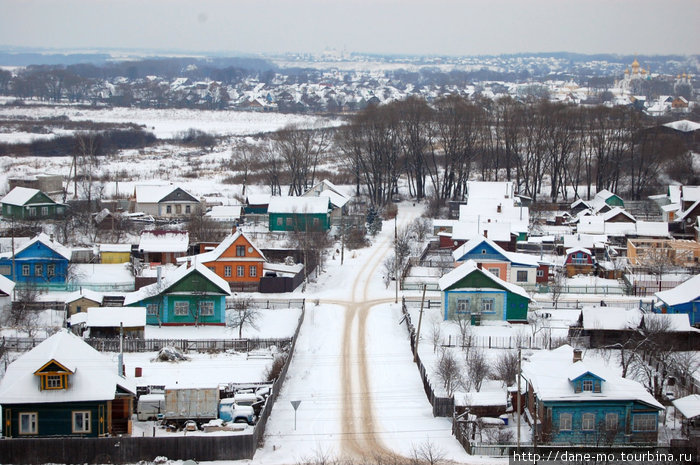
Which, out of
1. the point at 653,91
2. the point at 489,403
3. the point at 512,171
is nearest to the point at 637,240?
the point at 489,403

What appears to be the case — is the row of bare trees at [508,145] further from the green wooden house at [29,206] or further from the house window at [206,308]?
the house window at [206,308]

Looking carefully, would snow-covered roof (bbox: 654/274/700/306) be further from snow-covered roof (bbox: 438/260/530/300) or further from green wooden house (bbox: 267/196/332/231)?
green wooden house (bbox: 267/196/332/231)

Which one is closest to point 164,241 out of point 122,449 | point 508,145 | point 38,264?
point 38,264

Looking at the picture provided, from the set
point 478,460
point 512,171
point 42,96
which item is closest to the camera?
point 478,460

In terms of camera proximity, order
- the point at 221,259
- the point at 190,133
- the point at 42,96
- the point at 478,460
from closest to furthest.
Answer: the point at 478,460, the point at 221,259, the point at 190,133, the point at 42,96

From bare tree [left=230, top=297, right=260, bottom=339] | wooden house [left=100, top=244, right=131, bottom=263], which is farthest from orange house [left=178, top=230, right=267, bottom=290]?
wooden house [left=100, top=244, right=131, bottom=263]

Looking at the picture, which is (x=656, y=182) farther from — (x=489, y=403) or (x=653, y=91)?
(x=653, y=91)
